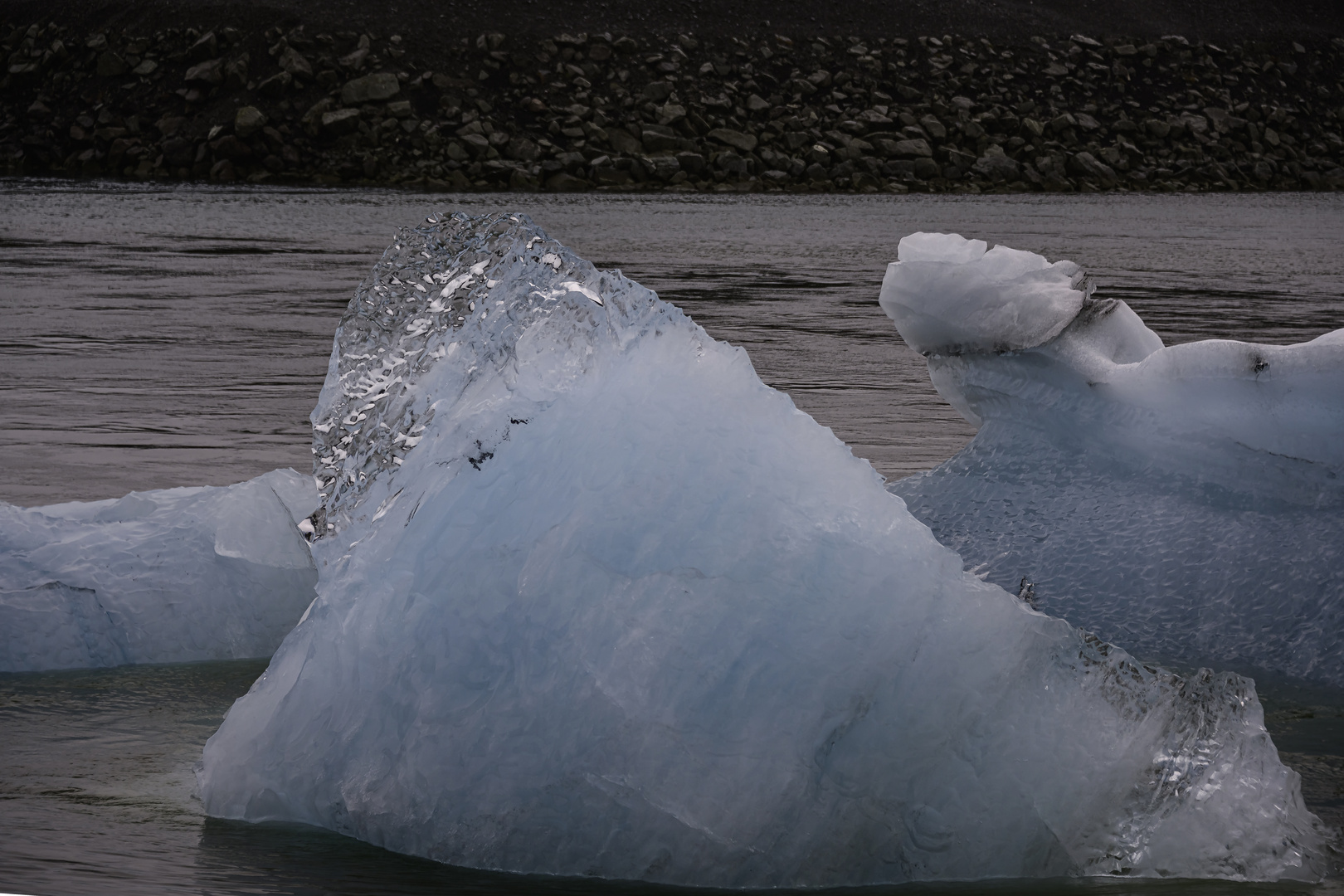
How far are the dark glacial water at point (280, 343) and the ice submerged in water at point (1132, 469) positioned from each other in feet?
0.93

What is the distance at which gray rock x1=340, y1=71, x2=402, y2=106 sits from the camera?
130 feet

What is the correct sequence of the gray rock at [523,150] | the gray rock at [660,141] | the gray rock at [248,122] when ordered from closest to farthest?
the gray rock at [523,150]
the gray rock at [248,122]
the gray rock at [660,141]

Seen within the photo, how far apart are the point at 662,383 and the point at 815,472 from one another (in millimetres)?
326

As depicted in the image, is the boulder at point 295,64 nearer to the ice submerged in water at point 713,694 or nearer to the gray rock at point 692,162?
the gray rock at point 692,162

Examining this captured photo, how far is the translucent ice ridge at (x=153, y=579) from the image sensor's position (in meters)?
4.38

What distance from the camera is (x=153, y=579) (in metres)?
4.52

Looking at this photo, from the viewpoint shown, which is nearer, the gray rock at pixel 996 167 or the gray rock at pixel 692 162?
the gray rock at pixel 692 162

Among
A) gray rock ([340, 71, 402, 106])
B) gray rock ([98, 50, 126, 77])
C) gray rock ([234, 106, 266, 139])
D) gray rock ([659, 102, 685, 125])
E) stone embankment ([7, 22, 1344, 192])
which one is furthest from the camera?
gray rock ([98, 50, 126, 77])

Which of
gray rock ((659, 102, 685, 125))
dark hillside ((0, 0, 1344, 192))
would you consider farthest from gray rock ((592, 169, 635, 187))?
gray rock ((659, 102, 685, 125))

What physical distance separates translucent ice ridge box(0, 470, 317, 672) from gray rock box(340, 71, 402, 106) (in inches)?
1417

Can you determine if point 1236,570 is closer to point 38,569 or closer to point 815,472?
point 815,472

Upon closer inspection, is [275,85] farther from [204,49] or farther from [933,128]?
[933,128]

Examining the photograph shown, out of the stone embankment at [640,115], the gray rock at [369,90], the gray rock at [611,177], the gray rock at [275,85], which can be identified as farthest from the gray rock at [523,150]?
the gray rock at [275,85]

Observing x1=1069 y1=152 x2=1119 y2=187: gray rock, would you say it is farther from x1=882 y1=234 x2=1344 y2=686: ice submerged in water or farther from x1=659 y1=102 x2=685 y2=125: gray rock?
x1=882 y1=234 x2=1344 y2=686: ice submerged in water
